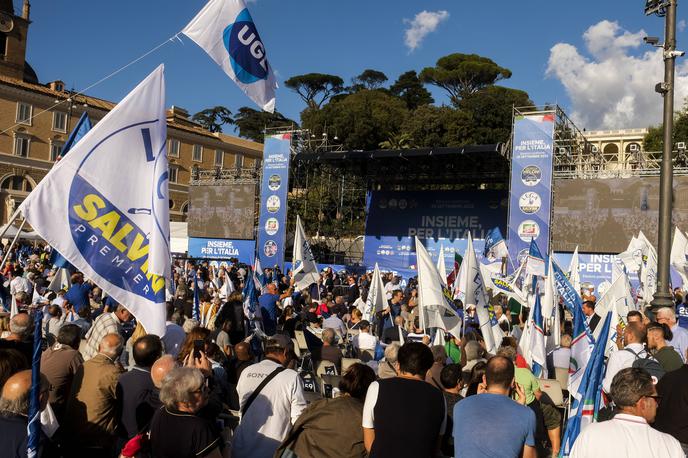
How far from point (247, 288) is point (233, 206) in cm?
2178

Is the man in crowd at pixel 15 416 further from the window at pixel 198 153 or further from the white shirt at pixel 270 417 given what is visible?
the window at pixel 198 153

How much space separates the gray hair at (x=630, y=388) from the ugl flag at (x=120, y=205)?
10.0ft

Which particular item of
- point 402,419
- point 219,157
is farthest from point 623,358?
point 219,157

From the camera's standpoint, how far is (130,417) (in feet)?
13.7

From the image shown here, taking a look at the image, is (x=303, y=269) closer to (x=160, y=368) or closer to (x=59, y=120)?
(x=160, y=368)

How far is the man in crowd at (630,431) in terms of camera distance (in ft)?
9.52

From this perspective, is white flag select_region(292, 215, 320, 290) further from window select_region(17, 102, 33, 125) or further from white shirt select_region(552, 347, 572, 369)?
window select_region(17, 102, 33, 125)

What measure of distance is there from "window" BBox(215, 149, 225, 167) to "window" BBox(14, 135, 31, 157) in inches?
654

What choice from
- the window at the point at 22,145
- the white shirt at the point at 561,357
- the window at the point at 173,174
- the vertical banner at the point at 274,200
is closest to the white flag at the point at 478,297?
the white shirt at the point at 561,357

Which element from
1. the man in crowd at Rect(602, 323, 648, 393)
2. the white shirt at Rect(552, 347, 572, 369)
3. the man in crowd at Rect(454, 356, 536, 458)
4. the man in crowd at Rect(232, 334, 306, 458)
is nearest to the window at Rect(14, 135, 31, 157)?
the white shirt at Rect(552, 347, 572, 369)

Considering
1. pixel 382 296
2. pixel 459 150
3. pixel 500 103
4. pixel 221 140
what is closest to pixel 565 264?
pixel 459 150

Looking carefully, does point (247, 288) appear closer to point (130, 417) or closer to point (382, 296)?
point (382, 296)

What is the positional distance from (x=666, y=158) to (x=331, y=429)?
7640 mm

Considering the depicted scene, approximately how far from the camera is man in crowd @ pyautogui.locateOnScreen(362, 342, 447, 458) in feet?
11.2
